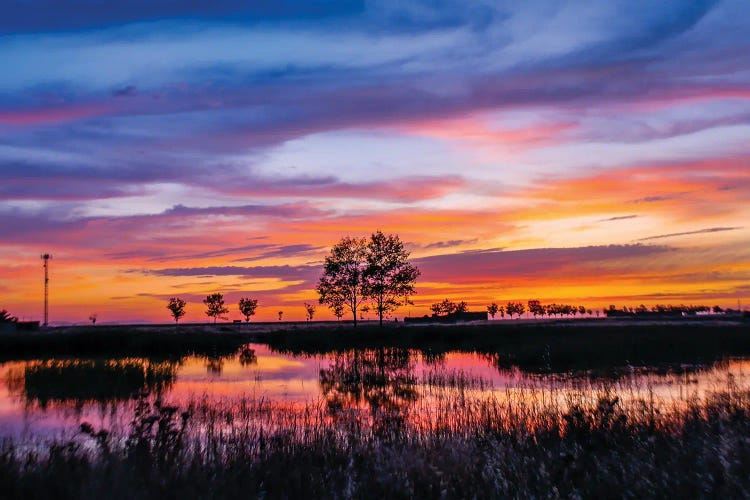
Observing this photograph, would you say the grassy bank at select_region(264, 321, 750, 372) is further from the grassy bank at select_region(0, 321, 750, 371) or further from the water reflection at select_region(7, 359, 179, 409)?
the water reflection at select_region(7, 359, 179, 409)

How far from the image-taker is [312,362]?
152 feet

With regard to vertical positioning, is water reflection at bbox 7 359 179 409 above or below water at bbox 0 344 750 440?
above

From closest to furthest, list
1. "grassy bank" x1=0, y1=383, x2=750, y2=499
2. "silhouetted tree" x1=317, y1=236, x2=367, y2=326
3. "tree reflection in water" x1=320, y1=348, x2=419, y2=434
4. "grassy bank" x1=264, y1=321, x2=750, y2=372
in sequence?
"grassy bank" x1=0, y1=383, x2=750, y2=499 → "tree reflection in water" x1=320, y1=348, x2=419, y2=434 → "grassy bank" x1=264, y1=321, x2=750, y2=372 → "silhouetted tree" x1=317, y1=236, x2=367, y2=326

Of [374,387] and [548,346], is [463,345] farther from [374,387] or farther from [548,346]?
[374,387]

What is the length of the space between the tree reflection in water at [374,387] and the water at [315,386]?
56mm

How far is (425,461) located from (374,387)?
1848cm

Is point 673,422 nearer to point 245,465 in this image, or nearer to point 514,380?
point 245,465

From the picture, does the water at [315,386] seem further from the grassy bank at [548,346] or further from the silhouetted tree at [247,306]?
the silhouetted tree at [247,306]

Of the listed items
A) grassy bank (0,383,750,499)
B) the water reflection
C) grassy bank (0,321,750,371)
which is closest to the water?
the water reflection

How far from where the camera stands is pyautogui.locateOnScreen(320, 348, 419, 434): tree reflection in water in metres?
22.3

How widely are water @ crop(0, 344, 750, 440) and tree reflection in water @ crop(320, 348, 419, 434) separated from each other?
2.2 inches

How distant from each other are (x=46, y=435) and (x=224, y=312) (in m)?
152

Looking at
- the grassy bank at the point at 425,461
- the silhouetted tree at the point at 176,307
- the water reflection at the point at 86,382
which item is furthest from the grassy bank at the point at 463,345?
the silhouetted tree at the point at 176,307

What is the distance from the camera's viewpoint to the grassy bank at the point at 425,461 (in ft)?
32.1
